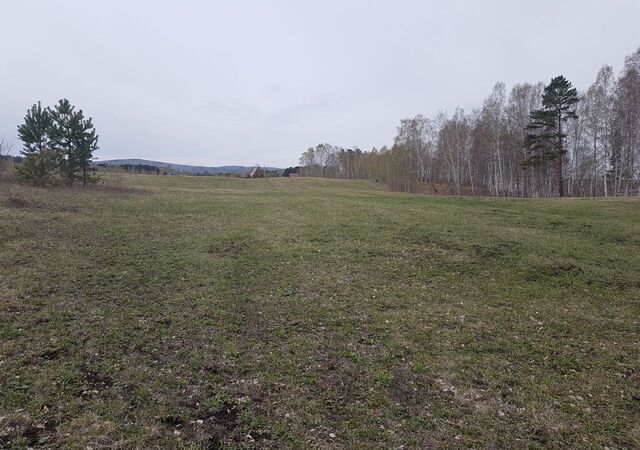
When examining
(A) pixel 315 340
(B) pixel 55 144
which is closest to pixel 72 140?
(B) pixel 55 144

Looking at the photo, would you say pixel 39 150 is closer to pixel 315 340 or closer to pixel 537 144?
pixel 315 340

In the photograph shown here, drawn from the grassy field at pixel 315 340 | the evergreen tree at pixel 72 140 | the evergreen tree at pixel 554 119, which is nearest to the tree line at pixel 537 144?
the evergreen tree at pixel 554 119

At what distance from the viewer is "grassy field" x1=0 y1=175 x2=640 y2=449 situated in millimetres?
4293

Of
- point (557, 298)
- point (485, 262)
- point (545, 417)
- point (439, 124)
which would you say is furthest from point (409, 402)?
point (439, 124)

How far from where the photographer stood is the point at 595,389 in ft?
17.1

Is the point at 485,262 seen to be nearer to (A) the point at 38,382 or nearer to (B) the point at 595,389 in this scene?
(B) the point at 595,389

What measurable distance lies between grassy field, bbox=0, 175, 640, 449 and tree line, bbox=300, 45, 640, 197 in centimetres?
2672

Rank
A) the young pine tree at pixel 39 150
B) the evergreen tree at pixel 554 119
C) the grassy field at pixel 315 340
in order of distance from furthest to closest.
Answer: the evergreen tree at pixel 554 119
the young pine tree at pixel 39 150
the grassy field at pixel 315 340

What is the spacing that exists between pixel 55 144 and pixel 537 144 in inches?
1746

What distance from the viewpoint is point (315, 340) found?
655 centimetres

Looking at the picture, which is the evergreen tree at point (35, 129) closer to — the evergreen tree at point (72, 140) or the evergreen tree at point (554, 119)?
the evergreen tree at point (72, 140)

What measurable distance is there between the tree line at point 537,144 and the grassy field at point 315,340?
26.7m

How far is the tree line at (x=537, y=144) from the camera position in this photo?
3469cm

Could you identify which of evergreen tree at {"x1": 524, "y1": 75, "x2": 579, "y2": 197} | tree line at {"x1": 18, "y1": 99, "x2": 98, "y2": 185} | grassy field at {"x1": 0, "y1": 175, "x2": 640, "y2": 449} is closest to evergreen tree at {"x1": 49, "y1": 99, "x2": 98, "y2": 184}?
tree line at {"x1": 18, "y1": 99, "x2": 98, "y2": 185}
